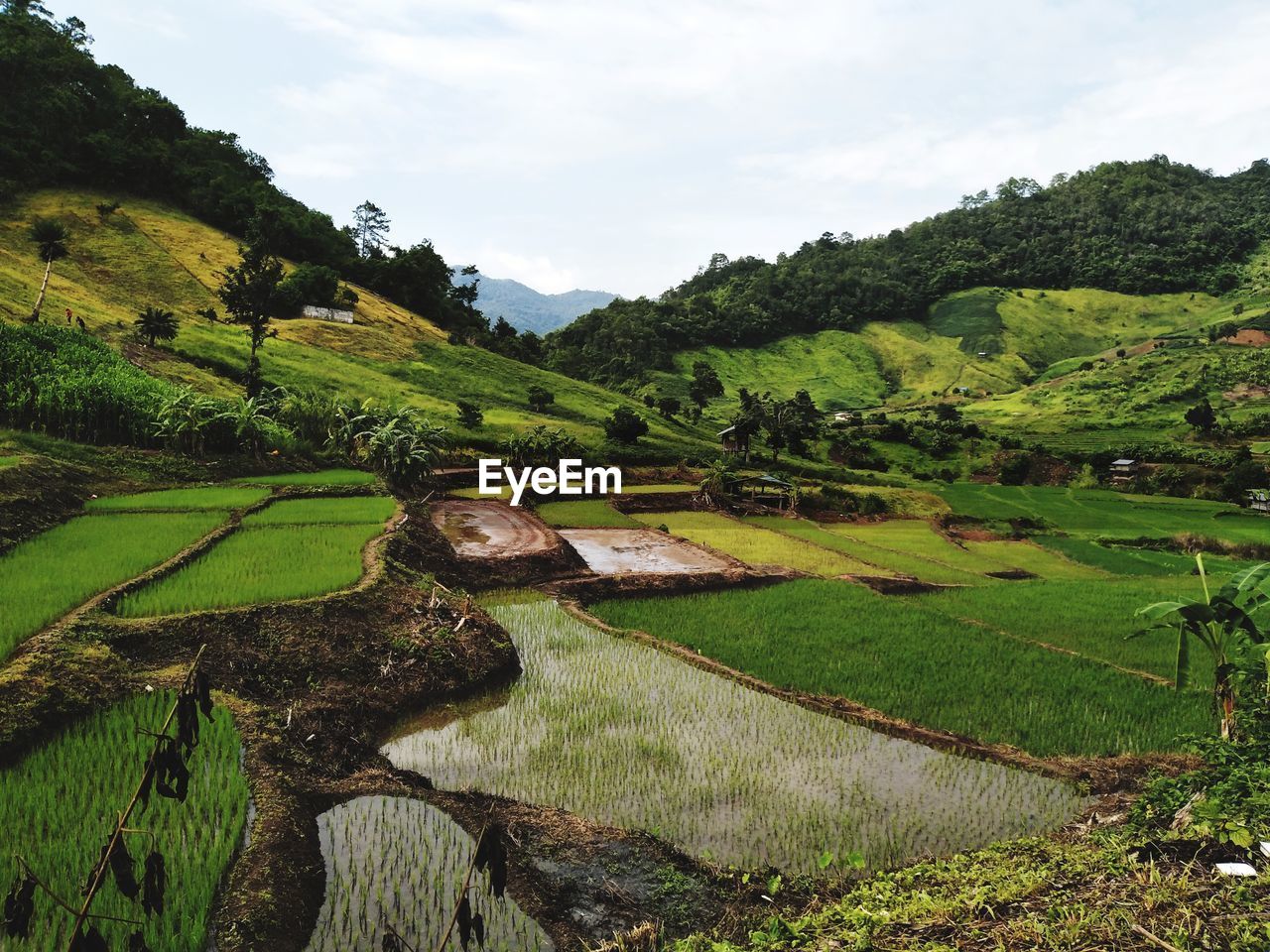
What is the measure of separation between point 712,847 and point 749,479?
2690 cm

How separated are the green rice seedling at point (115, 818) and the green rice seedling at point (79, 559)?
70.4 inches

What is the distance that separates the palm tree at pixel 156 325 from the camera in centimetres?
3086

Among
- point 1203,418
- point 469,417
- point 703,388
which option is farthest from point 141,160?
point 1203,418

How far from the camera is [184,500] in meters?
15.7

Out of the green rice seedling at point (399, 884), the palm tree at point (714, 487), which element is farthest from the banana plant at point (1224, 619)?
the palm tree at point (714, 487)

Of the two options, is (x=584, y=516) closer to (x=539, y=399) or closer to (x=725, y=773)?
(x=725, y=773)

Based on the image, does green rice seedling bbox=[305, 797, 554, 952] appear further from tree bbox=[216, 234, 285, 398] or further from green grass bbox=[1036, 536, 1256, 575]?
tree bbox=[216, 234, 285, 398]

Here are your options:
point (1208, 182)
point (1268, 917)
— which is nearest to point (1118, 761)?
point (1268, 917)

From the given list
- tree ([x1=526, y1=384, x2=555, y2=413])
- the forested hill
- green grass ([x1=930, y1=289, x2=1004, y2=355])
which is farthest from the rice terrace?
green grass ([x1=930, y1=289, x2=1004, y2=355])

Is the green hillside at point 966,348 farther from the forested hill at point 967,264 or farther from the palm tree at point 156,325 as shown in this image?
the palm tree at point 156,325

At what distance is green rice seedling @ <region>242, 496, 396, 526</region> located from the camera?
15125 millimetres

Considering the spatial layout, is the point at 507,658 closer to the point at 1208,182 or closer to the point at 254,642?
the point at 254,642

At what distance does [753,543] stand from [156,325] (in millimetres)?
28494

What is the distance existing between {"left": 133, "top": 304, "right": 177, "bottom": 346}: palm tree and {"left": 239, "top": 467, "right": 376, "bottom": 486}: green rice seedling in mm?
15706
